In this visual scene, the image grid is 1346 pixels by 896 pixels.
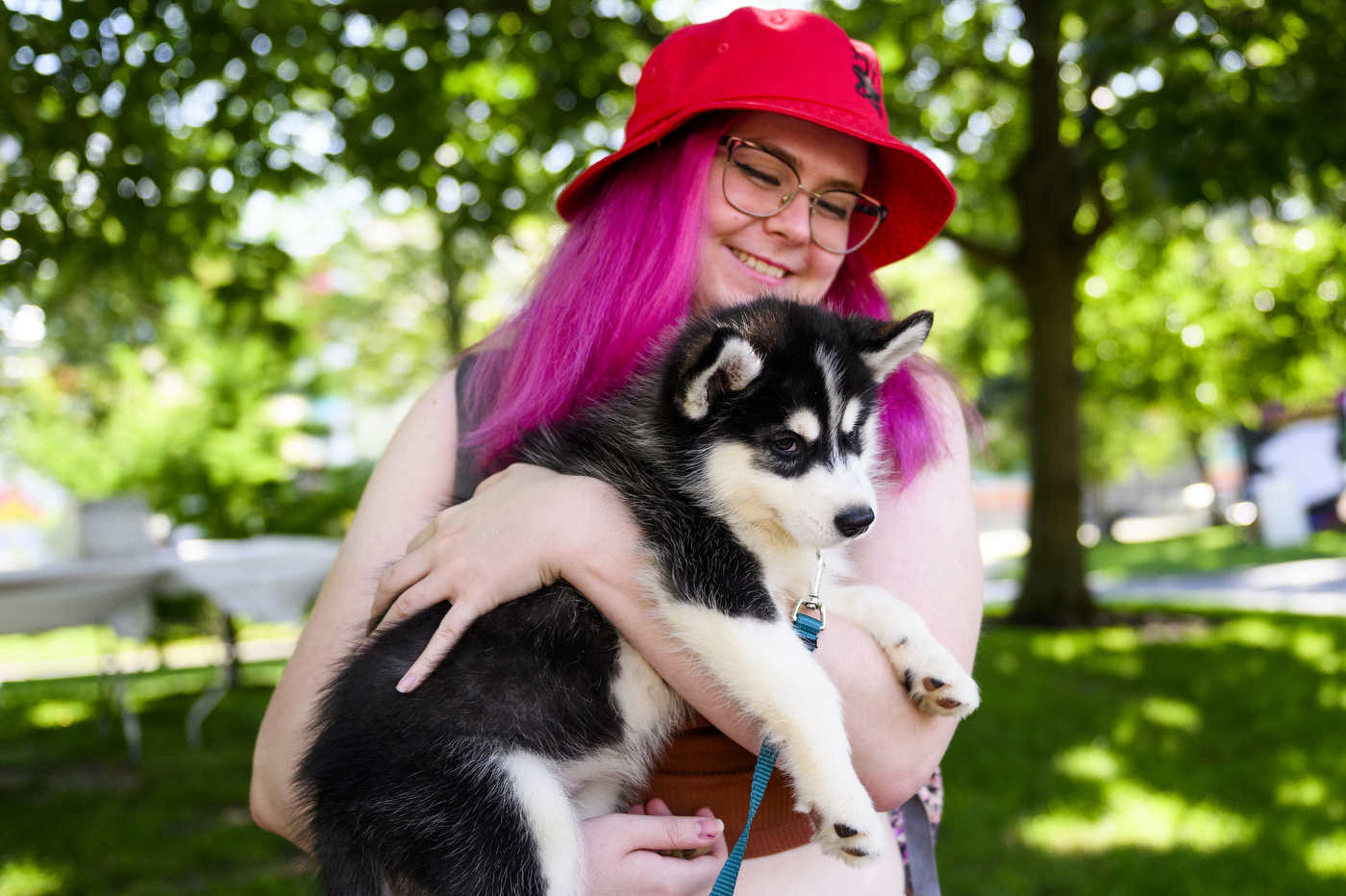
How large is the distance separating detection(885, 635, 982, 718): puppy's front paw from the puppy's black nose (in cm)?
24

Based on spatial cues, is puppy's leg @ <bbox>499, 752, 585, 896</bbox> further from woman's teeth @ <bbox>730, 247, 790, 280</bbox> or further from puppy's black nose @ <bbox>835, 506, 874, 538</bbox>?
woman's teeth @ <bbox>730, 247, 790, 280</bbox>

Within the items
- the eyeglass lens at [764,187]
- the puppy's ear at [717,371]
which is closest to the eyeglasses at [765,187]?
the eyeglass lens at [764,187]

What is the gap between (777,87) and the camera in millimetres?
1954

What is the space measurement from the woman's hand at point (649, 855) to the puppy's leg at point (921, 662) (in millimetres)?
452

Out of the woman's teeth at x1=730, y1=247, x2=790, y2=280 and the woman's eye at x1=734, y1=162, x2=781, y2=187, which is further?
the woman's teeth at x1=730, y1=247, x2=790, y2=280

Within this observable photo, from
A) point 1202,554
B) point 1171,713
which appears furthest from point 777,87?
point 1202,554

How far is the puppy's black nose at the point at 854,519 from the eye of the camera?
1.73 metres

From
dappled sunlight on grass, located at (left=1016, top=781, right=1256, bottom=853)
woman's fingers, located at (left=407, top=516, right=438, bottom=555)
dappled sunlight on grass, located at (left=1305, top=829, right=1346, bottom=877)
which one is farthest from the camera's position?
dappled sunlight on grass, located at (left=1016, top=781, right=1256, bottom=853)

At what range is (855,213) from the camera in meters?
2.40

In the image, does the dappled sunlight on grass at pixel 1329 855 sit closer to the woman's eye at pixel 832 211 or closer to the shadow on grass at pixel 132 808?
the woman's eye at pixel 832 211

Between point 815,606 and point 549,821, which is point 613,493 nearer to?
point 815,606

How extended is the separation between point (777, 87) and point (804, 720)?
4.34 feet

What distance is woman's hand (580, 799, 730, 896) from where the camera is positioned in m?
1.57

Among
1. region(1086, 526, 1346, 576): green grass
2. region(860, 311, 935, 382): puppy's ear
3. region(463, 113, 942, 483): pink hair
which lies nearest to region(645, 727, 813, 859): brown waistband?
region(463, 113, 942, 483): pink hair
